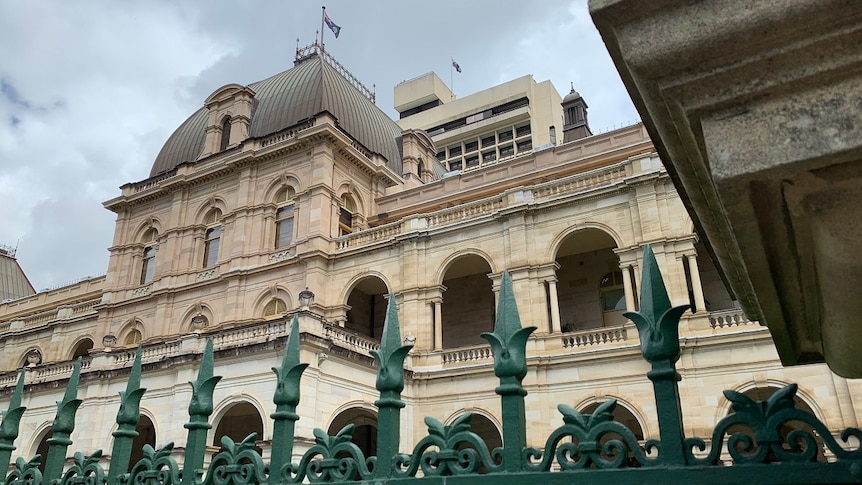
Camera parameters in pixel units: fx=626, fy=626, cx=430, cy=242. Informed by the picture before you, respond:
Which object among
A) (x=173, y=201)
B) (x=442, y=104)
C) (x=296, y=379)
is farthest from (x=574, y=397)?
(x=442, y=104)

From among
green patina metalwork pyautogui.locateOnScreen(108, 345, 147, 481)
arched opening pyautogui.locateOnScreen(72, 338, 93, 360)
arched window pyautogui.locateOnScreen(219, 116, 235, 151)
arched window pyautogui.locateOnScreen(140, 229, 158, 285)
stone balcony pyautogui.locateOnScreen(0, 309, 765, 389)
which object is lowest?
green patina metalwork pyautogui.locateOnScreen(108, 345, 147, 481)

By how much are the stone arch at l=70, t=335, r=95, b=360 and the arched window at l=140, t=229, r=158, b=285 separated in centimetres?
386

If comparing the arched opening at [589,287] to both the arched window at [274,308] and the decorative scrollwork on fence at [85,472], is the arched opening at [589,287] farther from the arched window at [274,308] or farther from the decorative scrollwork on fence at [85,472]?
the decorative scrollwork on fence at [85,472]

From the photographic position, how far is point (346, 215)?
2495 cm

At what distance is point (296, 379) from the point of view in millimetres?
2750

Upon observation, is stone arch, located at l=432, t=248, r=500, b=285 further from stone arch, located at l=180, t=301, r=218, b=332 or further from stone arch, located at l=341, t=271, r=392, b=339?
stone arch, located at l=180, t=301, r=218, b=332

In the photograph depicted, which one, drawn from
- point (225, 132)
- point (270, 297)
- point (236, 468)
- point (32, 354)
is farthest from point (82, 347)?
point (236, 468)

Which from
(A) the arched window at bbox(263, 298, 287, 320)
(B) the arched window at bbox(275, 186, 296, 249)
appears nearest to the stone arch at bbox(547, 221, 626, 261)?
(A) the arched window at bbox(263, 298, 287, 320)

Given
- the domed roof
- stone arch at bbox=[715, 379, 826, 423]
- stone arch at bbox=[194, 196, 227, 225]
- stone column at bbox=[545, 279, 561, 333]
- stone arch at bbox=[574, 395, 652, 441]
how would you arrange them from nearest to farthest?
stone arch at bbox=[715, 379, 826, 423] → stone arch at bbox=[574, 395, 652, 441] → stone column at bbox=[545, 279, 561, 333] → stone arch at bbox=[194, 196, 227, 225] → the domed roof

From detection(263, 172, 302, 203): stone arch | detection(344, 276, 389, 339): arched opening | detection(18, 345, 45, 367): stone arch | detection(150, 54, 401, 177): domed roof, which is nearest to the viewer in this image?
detection(344, 276, 389, 339): arched opening

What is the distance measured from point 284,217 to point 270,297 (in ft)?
11.1

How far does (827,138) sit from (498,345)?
1.29m

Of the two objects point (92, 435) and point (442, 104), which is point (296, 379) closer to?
point (92, 435)

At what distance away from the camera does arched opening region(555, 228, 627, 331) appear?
2061 cm
